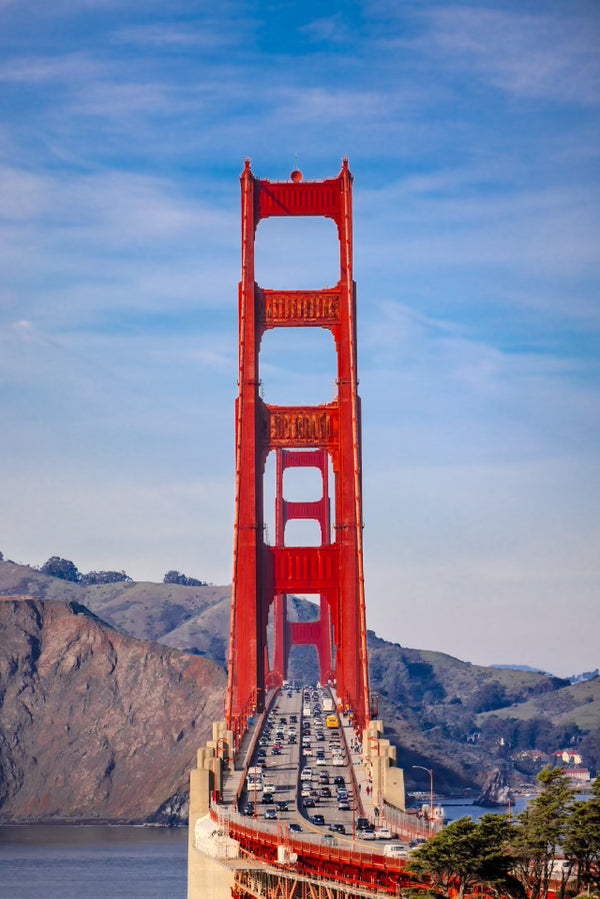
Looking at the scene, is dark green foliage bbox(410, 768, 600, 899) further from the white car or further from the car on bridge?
the car on bridge

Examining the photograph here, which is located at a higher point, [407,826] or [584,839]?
[407,826]

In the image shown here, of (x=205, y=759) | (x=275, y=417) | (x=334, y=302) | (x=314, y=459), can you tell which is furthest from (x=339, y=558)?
(x=314, y=459)

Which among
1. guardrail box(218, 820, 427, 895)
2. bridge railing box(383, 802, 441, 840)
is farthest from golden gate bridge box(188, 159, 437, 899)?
guardrail box(218, 820, 427, 895)

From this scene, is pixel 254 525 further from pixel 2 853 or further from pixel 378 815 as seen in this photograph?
pixel 2 853

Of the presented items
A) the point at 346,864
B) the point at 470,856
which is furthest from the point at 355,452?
the point at 470,856

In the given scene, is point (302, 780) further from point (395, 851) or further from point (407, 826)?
point (395, 851)
